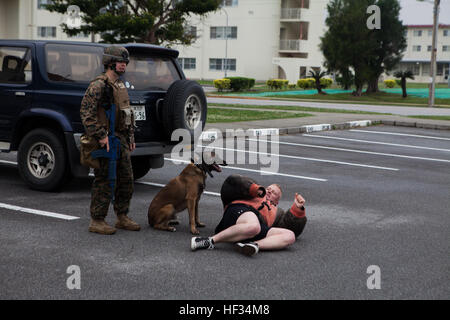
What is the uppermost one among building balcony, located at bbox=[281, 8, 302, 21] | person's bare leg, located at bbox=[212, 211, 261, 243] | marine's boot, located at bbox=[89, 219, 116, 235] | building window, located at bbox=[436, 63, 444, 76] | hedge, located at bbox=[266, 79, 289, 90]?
building balcony, located at bbox=[281, 8, 302, 21]

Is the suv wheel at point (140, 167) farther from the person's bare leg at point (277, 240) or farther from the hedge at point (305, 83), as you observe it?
the hedge at point (305, 83)

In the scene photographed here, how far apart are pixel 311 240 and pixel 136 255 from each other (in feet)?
5.76

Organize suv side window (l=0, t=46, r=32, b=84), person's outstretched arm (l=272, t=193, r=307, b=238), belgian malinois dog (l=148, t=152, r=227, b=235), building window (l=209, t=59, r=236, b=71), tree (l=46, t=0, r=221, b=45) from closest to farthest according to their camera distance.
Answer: person's outstretched arm (l=272, t=193, r=307, b=238) → belgian malinois dog (l=148, t=152, r=227, b=235) → suv side window (l=0, t=46, r=32, b=84) → tree (l=46, t=0, r=221, b=45) → building window (l=209, t=59, r=236, b=71)

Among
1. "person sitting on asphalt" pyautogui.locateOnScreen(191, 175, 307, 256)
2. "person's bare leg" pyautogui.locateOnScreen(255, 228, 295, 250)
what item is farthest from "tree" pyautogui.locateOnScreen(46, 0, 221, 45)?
"person's bare leg" pyautogui.locateOnScreen(255, 228, 295, 250)

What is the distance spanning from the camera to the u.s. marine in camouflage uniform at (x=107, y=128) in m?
5.84

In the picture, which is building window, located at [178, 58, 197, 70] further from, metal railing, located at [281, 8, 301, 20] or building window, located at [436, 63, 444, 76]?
building window, located at [436, 63, 444, 76]

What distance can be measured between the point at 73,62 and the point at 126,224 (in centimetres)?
283

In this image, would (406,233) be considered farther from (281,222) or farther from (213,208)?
(213,208)

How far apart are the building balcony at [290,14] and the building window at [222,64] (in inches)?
258

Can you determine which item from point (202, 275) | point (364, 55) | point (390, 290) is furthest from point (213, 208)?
point (364, 55)

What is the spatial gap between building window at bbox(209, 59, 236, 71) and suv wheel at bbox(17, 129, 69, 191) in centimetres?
5304

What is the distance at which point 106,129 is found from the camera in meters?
5.95

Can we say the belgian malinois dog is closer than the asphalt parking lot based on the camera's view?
No

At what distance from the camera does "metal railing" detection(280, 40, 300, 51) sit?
59.9 meters
